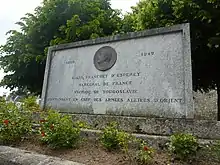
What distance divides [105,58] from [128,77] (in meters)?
0.79

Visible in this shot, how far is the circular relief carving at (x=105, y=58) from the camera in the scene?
4.93 metres

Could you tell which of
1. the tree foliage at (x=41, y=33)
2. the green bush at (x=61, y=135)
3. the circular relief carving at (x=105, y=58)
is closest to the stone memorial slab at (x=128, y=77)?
the circular relief carving at (x=105, y=58)

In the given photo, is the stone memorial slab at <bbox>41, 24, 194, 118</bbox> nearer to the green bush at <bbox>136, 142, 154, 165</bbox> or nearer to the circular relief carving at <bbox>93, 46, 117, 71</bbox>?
the circular relief carving at <bbox>93, 46, 117, 71</bbox>

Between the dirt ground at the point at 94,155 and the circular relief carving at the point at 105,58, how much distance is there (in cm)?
180

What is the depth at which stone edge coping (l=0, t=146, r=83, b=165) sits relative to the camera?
276 centimetres

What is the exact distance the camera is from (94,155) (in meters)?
3.20

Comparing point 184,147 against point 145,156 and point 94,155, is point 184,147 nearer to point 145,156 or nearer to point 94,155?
point 145,156

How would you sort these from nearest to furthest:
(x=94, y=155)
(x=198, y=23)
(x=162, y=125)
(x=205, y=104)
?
(x=94, y=155) → (x=162, y=125) → (x=198, y=23) → (x=205, y=104)

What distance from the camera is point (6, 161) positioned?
3.04 metres

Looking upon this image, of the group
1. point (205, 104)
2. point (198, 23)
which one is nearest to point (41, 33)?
point (198, 23)

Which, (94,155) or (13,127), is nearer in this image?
(94,155)

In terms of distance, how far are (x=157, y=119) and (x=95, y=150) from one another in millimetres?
1120

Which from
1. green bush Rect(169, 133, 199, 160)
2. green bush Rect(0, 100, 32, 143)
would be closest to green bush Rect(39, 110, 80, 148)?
green bush Rect(0, 100, 32, 143)

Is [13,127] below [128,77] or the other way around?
below
